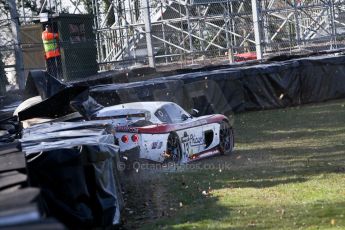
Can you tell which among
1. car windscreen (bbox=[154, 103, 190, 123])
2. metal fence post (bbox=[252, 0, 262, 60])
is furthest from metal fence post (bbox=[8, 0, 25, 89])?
metal fence post (bbox=[252, 0, 262, 60])

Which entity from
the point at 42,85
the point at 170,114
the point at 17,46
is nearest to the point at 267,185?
the point at 170,114

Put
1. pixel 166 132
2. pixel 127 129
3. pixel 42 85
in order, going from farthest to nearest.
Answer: pixel 42 85
pixel 166 132
pixel 127 129

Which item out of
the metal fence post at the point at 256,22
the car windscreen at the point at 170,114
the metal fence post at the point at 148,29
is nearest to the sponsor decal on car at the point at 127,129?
the car windscreen at the point at 170,114

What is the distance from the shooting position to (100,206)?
8188 mm

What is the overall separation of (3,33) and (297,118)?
8.47 m

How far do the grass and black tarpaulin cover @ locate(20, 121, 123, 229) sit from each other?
0.78 meters

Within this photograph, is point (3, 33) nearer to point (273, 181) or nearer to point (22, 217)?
point (273, 181)

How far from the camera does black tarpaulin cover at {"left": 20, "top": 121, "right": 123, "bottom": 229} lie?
7.86 meters

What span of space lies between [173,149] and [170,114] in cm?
82

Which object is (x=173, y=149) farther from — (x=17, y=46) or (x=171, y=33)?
(x=171, y=33)

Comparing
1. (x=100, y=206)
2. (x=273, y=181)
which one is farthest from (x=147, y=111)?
(x=100, y=206)

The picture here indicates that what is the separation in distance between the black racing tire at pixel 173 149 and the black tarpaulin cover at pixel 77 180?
4713 millimetres

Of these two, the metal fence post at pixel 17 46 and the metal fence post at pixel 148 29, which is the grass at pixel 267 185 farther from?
the metal fence post at pixel 148 29

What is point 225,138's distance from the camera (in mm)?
15492
